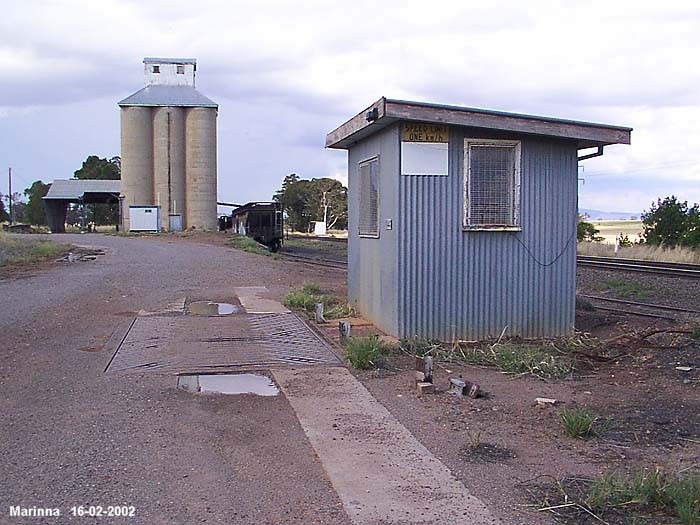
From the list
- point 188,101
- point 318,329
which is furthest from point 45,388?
point 188,101

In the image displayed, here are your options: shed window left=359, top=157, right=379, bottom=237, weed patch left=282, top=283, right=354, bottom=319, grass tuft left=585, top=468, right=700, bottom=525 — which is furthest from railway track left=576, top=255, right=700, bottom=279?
grass tuft left=585, top=468, right=700, bottom=525

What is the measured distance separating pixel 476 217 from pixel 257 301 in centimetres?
622

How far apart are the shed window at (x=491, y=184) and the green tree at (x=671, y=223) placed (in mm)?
27886

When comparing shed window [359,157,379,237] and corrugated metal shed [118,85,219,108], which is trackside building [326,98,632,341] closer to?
shed window [359,157,379,237]

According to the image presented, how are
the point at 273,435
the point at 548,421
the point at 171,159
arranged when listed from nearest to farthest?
the point at 273,435
the point at 548,421
the point at 171,159

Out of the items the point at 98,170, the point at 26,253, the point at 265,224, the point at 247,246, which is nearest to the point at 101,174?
the point at 98,170

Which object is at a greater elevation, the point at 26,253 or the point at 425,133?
the point at 425,133

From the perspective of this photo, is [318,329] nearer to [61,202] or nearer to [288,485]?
[288,485]

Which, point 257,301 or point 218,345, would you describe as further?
point 257,301

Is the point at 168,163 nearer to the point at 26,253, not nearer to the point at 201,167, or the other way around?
the point at 201,167

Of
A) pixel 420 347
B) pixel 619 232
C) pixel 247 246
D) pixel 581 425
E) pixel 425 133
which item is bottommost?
pixel 581 425

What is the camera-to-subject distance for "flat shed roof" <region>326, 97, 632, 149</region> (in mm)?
9828

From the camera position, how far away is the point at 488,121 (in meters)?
10.1

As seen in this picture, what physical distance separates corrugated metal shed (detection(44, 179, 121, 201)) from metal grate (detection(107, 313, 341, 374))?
60.8 m
